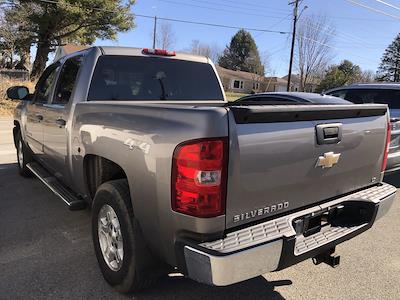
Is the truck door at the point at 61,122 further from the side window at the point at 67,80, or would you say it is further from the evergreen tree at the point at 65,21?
the evergreen tree at the point at 65,21

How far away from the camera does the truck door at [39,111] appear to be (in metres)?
5.03

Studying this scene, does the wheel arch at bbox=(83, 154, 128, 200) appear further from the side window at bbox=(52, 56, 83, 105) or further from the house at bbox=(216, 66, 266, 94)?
the house at bbox=(216, 66, 266, 94)

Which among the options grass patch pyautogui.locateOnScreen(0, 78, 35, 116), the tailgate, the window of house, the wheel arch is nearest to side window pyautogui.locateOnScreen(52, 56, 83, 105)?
the wheel arch

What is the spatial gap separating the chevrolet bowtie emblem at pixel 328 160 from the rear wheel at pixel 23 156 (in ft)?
15.5

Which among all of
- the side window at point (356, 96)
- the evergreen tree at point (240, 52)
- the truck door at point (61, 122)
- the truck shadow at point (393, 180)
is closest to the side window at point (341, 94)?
the side window at point (356, 96)

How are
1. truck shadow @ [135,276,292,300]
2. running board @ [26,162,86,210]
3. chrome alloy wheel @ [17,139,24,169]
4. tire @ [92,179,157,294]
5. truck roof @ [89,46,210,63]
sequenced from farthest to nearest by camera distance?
chrome alloy wheel @ [17,139,24,169] < truck roof @ [89,46,210,63] < running board @ [26,162,86,210] < truck shadow @ [135,276,292,300] < tire @ [92,179,157,294]

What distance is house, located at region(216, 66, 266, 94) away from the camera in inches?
2923

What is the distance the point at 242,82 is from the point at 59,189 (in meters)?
73.7

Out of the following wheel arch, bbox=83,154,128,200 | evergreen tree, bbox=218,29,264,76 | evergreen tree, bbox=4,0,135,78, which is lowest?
wheel arch, bbox=83,154,128,200

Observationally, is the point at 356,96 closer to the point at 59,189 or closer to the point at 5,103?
the point at 59,189

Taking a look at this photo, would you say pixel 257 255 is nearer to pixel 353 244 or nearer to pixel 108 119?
pixel 108 119

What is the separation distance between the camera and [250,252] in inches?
92.3

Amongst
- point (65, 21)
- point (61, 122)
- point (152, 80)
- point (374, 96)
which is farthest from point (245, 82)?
point (61, 122)

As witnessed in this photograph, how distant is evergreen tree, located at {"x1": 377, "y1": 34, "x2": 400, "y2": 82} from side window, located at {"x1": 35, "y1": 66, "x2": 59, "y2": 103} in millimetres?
78444
